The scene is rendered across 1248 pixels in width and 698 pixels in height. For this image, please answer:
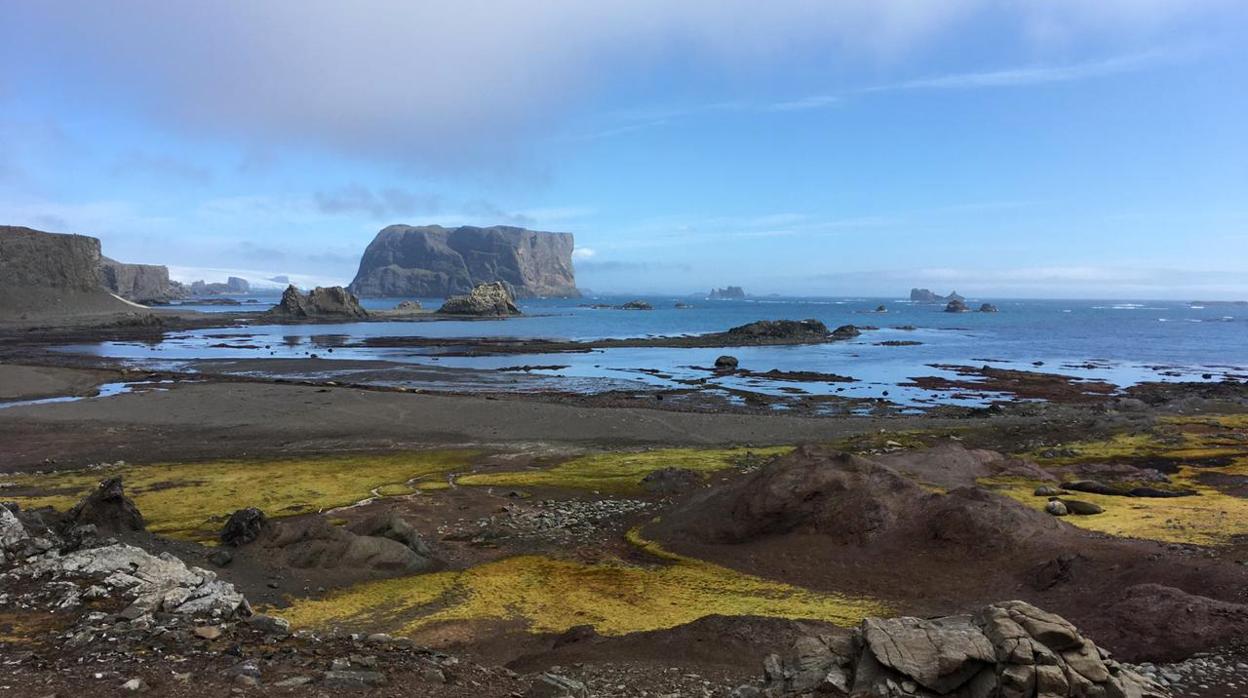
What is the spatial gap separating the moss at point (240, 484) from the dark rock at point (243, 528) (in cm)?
217

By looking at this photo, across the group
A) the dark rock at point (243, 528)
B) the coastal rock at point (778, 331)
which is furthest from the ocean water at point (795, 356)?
the dark rock at point (243, 528)

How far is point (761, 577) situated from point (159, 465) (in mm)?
28393

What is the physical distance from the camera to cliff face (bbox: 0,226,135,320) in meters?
136

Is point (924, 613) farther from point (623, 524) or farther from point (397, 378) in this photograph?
point (397, 378)

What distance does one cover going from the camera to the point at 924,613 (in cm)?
1631

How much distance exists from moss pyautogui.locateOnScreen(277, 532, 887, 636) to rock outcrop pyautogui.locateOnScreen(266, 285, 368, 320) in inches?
6609

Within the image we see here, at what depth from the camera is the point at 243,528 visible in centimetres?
2020

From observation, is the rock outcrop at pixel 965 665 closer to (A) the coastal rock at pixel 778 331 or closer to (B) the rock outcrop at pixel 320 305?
(A) the coastal rock at pixel 778 331

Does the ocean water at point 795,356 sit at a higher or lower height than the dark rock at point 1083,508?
lower

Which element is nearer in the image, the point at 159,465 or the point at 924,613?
the point at 924,613

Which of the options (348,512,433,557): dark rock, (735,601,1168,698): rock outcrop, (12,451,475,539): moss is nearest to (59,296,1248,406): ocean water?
(12,451,475,539): moss

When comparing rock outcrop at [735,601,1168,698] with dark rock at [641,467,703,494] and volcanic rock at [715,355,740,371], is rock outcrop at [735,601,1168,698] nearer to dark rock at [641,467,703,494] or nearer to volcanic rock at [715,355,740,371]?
dark rock at [641,467,703,494]

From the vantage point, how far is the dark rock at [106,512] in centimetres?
1897

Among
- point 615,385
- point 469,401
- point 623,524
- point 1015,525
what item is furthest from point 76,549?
point 615,385
